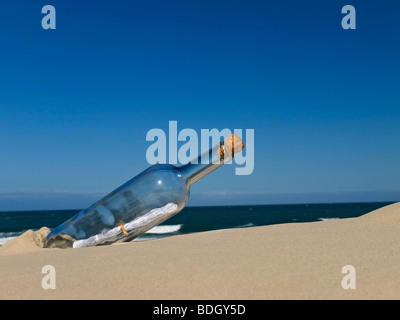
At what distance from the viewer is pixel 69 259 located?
1702 mm

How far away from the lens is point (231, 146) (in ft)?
8.02

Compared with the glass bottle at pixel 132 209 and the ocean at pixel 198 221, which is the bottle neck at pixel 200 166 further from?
the ocean at pixel 198 221

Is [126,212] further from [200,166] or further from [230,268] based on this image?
[230,268]

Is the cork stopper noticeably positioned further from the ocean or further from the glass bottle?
the ocean

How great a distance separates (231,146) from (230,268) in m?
1.17

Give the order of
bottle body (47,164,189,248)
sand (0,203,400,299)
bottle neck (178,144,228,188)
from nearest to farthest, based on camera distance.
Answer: sand (0,203,400,299), bottle body (47,164,189,248), bottle neck (178,144,228,188)

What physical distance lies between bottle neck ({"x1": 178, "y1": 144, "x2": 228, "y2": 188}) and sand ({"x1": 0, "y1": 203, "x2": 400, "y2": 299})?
666 mm

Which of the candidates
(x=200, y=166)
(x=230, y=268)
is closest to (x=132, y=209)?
(x=200, y=166)

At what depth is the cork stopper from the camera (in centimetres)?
245

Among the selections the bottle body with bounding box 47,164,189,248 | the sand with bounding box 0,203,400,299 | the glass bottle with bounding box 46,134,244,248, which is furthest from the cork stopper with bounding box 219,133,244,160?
the sand with bounding box 0,203,400,299
